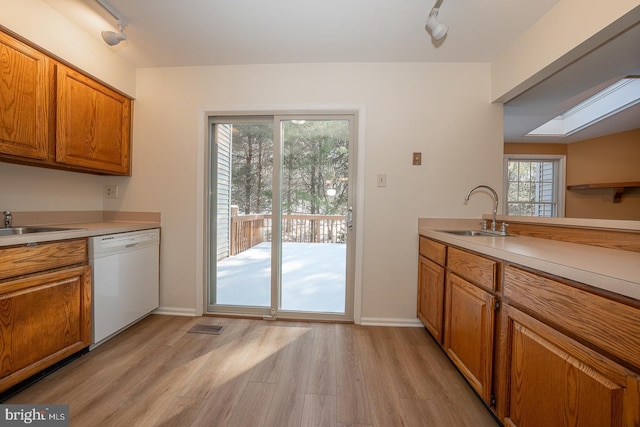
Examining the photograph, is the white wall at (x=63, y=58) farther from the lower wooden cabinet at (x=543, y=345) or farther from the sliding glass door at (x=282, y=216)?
the lower wooden cabinet at (x=543, y=345)

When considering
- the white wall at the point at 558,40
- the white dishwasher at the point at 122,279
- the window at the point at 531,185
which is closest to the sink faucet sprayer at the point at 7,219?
the white dishwasher at the point at 122,279

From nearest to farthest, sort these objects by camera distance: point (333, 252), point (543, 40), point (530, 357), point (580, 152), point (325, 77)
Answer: point (530, 357), point (543, 40), point (325, 77), point (333, 252), point (580, 152)

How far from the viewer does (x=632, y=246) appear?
127cm

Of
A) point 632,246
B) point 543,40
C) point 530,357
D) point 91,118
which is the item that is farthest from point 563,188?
point 91,118

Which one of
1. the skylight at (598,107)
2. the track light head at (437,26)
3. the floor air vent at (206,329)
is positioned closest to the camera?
the track light head at (437,26)

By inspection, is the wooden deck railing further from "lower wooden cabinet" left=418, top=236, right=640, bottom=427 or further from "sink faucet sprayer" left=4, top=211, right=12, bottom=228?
"sink faucet sprayer" left=4, top=211, right=12, bottom=228

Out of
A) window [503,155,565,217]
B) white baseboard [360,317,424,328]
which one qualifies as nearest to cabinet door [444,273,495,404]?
white baseboard [360,317,424,328]

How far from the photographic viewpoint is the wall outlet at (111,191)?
2557mm

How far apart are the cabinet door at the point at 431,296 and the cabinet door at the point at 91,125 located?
2.90m

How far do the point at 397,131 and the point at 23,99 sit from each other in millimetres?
2721

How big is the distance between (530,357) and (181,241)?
8.77 feet

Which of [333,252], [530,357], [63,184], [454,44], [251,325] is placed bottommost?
[251,325]

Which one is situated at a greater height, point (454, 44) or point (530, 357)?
point (454, 44)

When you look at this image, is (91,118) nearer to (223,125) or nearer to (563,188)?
(223,125)
